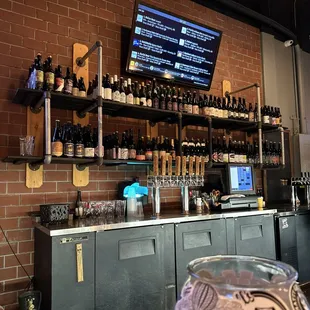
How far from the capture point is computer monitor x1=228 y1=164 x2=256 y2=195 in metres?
3.51

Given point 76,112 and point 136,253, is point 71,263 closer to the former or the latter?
point 136,253

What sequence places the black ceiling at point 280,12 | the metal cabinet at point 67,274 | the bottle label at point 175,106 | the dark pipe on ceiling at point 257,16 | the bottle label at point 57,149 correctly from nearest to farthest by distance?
the metal cabinet at point 67,274
the bottle label at point 57,149
the bottle label at point 175,106
the dark pipe on ceiling at point 257,16
the black ceiling at point 280,12

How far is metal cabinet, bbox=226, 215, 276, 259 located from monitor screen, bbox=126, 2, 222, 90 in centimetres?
170

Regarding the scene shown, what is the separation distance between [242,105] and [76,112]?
87.3 inches

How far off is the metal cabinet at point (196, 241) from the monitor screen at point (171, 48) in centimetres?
169

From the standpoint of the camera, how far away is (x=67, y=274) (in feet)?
6.66

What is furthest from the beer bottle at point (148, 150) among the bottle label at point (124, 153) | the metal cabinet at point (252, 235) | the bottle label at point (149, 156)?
the metal cabinet at point (252, 235)

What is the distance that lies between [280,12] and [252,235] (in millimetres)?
3463

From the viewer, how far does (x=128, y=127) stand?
332cm

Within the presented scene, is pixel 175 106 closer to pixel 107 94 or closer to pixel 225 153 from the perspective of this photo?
pixel 107 94

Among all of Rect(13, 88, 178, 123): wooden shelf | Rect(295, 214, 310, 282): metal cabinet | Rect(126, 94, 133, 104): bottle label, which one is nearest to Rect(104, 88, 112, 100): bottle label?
Rect(13, 88, 178, 123): wooden shelf

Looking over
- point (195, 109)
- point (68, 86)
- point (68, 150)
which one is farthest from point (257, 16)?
point (68, 150)

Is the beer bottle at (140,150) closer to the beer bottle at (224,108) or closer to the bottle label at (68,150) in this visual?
the bottle label at (68,150)

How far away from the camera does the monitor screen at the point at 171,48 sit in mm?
3178
